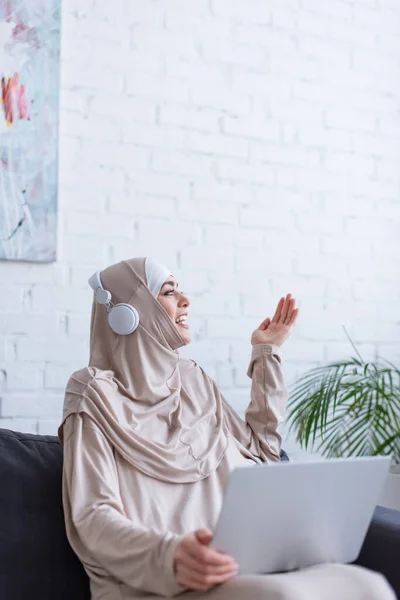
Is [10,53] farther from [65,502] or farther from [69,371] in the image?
[65,502]

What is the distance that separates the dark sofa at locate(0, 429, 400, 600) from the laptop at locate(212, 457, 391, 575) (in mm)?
274

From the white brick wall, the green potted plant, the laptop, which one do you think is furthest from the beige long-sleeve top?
the white brick wall

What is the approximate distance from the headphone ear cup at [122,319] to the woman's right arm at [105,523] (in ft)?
0.81

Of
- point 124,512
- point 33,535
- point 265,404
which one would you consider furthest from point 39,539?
point 265,404

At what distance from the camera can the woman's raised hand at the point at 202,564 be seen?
57.4 inches

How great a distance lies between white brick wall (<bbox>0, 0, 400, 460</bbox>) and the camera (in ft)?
8.48

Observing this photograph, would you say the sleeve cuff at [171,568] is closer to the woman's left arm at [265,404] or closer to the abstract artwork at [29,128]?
the woman's left arm at [265,404]

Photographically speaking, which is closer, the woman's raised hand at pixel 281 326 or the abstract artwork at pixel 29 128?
the woman's raised hand at pixel 281 326

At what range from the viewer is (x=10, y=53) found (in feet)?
8.19

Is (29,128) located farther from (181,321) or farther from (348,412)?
(348,412)

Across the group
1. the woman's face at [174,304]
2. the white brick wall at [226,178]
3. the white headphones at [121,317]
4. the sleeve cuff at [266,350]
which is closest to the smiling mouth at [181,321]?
the woman's face at [174,304]

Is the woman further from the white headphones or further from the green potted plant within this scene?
the green potted plant

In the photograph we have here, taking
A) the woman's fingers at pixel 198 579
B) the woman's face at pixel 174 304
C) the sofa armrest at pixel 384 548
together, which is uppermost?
the woman's face at pixel 174 304

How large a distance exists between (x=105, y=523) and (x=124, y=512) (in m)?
0.13
